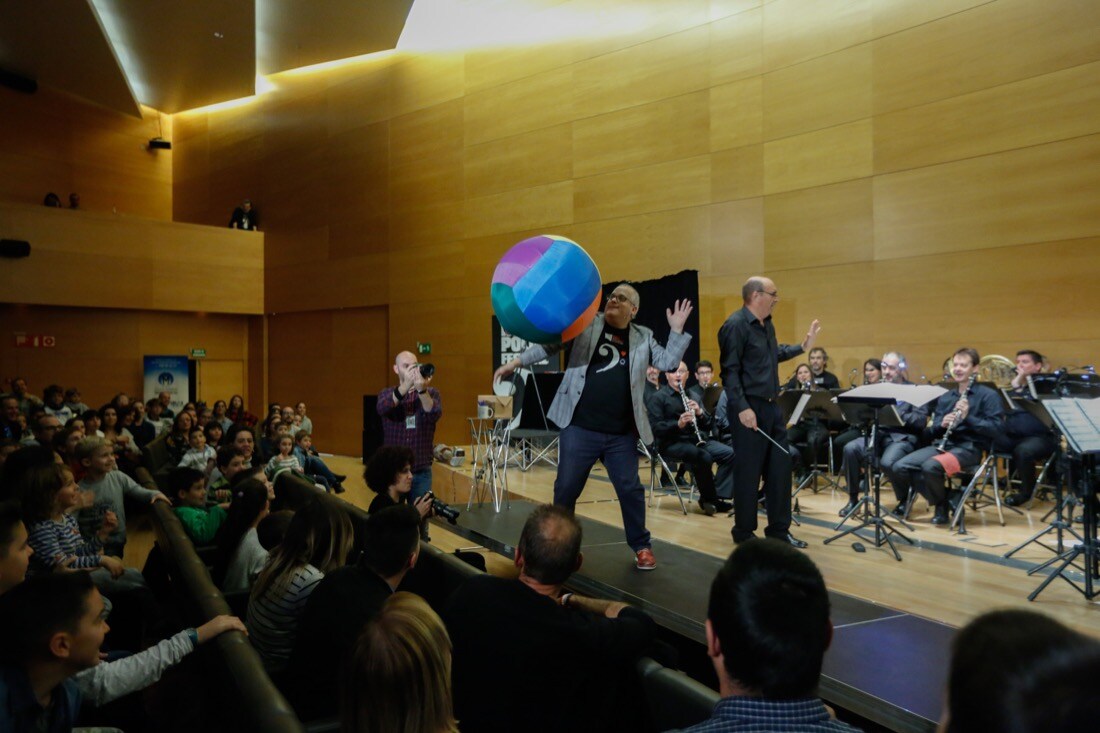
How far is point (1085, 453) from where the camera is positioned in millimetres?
3816

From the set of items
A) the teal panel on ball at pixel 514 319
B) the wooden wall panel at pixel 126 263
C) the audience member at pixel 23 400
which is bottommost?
the audience member at pixel 23 400

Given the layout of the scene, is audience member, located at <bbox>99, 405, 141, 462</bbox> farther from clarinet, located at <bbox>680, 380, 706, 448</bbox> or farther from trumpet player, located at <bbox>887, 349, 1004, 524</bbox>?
trumpet player, located at <bbox>887, 349, 1004, 524</bbox>

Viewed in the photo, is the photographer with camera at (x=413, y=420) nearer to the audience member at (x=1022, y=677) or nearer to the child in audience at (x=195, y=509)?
the child in audience at (x=195, y=509)

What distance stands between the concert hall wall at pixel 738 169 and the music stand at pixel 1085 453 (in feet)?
11.7

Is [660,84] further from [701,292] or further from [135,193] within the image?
[135,193]

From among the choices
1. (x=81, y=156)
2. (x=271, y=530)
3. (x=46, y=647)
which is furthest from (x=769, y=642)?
(x=81, y=156)

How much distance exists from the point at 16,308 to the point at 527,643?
48.0 ft

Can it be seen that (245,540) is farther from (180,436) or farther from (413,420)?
(180,436)

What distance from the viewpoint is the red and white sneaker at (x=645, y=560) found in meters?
3.99

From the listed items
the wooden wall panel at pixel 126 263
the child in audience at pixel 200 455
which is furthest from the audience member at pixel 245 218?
the child in audience at pixel 200 455

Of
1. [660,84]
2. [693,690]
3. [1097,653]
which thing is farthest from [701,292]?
[1097,653]

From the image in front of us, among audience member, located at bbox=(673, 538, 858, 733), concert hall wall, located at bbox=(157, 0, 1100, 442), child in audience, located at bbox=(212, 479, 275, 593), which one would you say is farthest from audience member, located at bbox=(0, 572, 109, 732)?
concert hall wall, located at bbox=(157, 0, 1100, 442)

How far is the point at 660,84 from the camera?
32.3 ft

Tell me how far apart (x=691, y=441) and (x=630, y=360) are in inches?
130
